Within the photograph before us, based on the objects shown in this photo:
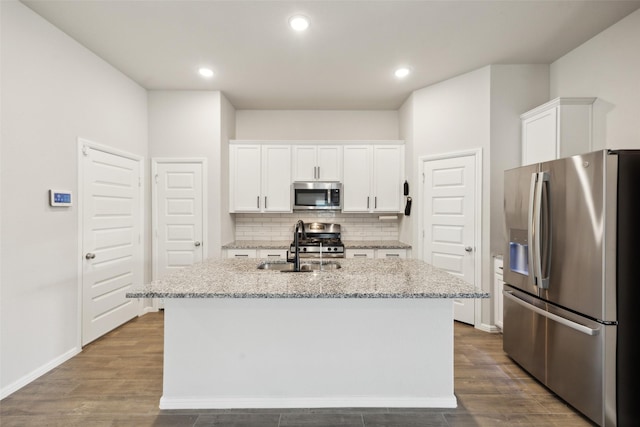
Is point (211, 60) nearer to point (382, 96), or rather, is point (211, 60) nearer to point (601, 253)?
point (382, 96)

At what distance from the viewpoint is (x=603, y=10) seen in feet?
7.93

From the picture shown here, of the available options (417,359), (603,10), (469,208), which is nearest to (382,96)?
(469,208)

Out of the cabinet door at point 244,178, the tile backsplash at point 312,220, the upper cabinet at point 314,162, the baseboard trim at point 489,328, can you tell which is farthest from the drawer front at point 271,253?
the baseboard trim at point 489,328

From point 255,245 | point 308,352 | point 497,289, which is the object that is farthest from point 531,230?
point 255,245

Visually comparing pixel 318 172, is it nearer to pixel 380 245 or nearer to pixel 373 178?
pixel 373 178

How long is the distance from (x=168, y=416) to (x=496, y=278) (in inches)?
131

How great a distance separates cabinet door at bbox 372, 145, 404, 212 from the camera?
438 centimetres

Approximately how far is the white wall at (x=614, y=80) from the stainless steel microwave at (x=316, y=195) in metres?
2.90

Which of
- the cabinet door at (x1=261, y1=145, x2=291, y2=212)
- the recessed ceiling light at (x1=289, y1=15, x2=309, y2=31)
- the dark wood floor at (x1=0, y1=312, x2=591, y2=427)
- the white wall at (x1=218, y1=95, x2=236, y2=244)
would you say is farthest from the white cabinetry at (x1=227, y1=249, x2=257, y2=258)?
the recessed ceiling light at (x1=289, y1=15, x2=309, y2=31)

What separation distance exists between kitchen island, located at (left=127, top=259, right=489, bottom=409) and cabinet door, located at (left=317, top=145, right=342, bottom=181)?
2606 millimetres

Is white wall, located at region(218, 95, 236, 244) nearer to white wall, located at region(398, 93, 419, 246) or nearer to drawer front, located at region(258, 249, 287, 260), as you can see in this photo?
drawer front, located at region(258, 249, 287, 260)

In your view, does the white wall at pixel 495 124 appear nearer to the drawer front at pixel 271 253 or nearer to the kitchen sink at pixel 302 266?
the kitchen sink at pixel 302 266

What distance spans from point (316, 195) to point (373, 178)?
906 mm

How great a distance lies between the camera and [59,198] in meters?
2.62
